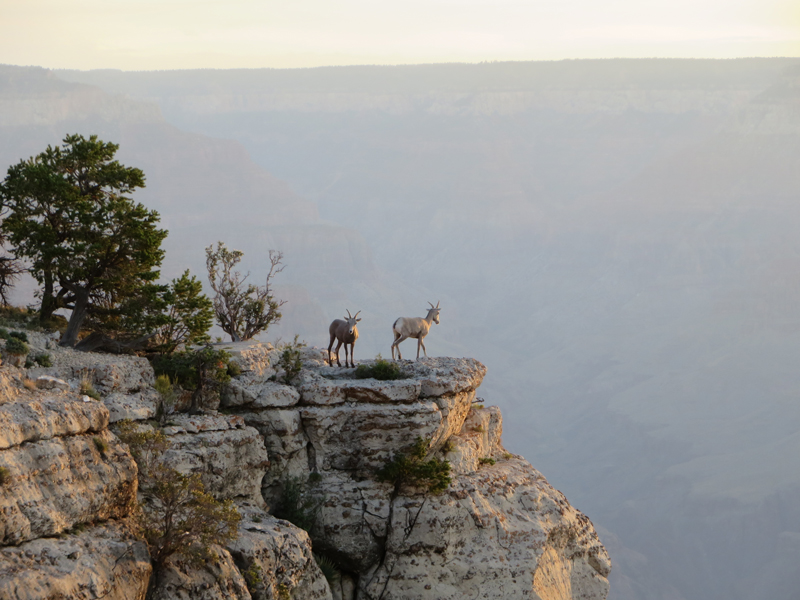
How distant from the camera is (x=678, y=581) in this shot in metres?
183

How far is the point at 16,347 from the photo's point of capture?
31359 mm

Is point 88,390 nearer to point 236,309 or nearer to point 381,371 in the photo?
point 381,371

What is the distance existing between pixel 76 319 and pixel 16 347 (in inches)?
202

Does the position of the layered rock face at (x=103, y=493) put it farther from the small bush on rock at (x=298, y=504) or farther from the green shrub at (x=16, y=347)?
the small bush on rock at (x=298, y=504)

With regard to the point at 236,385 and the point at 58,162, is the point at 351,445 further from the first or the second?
the point at 58,162

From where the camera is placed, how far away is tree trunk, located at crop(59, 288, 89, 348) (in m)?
36.1

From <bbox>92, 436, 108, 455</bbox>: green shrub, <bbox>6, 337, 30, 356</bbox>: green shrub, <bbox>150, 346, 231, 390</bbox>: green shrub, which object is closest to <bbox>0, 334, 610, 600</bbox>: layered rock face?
<bbox>92, 436, 108, 455</bbox>: green shrub

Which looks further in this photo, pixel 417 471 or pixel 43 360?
pixel 417 471

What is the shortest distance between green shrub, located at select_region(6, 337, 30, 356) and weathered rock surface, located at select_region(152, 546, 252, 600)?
10084 millimetres

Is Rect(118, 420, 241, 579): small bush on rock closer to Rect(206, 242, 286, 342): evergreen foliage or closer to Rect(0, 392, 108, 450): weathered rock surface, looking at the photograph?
Rect(0, 392, 108, 450): weathered rock surface

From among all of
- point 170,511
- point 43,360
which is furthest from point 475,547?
point 43,360

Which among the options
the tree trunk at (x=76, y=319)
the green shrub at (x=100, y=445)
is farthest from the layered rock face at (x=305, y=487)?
the tree trunk at (x=76, y=319)

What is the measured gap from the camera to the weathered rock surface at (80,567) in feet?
72.6

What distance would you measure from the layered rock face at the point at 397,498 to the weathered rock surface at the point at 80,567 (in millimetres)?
10163
